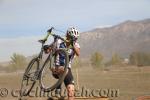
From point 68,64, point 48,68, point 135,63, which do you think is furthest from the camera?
point 135,63

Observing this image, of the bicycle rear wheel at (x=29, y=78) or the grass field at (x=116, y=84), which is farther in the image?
the grass field at (x=116, y=84)

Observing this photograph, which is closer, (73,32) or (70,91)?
(70,91)

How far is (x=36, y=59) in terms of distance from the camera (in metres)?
12.1

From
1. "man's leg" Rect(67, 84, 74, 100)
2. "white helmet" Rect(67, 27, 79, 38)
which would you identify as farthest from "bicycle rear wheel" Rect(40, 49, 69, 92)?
"white helmet" Rect(67, 27, 79, 38)

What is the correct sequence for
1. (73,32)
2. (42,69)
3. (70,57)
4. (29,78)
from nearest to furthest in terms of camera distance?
(73,32), (70,57), (42,69), (29,78)

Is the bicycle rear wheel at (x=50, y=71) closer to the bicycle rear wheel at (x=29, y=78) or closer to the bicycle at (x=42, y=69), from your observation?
the bicycle at (x=42, y=69)

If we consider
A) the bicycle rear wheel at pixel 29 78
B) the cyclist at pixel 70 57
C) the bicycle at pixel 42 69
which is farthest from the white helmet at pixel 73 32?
the bicycle rear wheel at pixel 29 78

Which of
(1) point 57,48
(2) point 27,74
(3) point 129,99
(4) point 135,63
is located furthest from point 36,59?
(4) point 135,63

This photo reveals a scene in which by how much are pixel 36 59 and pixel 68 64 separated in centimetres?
212

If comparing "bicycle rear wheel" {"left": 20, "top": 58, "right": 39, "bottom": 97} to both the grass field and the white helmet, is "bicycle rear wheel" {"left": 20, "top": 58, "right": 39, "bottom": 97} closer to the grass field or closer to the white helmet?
the white helmet

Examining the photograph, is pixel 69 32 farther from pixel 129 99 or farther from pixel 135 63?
pixel 135 63

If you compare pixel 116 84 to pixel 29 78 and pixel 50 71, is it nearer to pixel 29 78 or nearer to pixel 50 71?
pixel 29 78

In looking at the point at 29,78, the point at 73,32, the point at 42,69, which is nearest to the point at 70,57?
the point at 73,32

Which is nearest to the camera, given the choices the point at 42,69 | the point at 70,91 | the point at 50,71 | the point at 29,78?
the point at 70,91
